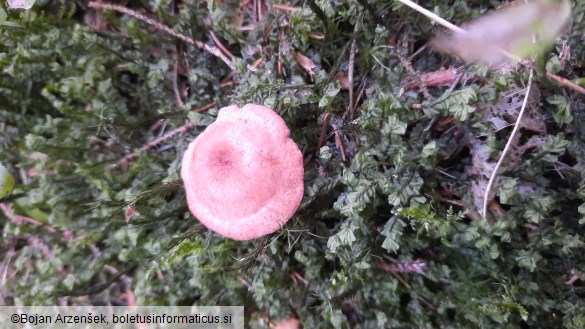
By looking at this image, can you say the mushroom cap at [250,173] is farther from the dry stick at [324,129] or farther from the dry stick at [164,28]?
the dry stick at [164,28]

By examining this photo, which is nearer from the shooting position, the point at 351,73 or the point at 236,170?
the point at 236,170

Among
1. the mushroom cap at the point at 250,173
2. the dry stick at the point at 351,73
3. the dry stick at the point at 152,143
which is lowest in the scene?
the dry stick at the point at 152,143

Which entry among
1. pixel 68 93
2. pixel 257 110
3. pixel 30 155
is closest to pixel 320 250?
pixel 257 110

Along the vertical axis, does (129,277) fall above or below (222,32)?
below

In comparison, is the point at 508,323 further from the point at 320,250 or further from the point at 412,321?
the point at 320,250

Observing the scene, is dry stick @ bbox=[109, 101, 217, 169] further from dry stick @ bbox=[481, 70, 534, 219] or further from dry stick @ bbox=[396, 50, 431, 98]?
dry stick @ bbox=[481, 70, 534, 219]

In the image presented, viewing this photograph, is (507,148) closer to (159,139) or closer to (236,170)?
(236,170)

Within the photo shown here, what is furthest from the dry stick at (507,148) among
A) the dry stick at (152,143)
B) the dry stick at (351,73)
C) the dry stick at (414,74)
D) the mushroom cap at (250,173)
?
the dry stick at (152,143)

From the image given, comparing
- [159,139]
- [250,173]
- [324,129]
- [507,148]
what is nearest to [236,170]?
[250,173]
